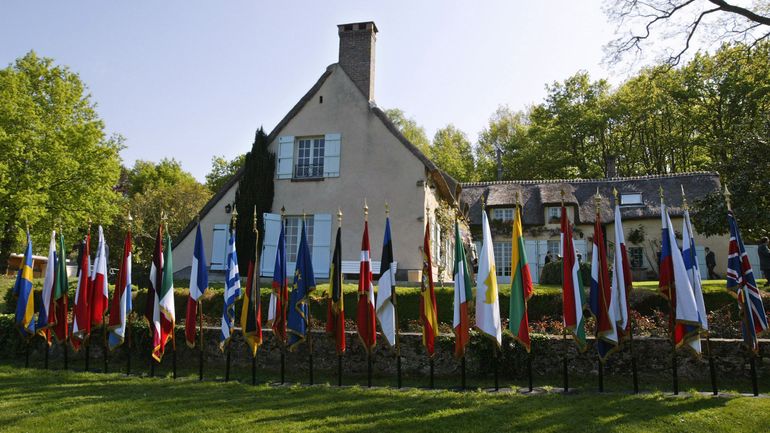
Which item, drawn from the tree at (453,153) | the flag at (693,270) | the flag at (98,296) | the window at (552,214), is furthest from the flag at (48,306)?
the tree at (453,153)

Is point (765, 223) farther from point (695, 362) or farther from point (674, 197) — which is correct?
point (674, 197)

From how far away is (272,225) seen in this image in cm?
1828

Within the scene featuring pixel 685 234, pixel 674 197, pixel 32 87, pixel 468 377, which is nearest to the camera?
pixel 685 234

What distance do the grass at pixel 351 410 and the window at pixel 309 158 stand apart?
35.9 ft

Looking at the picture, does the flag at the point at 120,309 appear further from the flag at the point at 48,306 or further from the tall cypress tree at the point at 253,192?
the tall cypress tree at the point at 253,192

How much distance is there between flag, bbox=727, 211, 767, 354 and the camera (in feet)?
27.2

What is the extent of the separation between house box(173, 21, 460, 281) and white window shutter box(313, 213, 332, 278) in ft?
0.10

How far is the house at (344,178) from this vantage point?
59.0 ft

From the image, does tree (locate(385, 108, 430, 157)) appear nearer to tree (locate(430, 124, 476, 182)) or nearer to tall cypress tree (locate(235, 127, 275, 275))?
tree (locate(430, 124, 476, 182))

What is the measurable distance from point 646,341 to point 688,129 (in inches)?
1194

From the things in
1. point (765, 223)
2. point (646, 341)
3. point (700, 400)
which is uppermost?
point (765, 223)

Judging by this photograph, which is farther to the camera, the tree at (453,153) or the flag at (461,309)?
the tree at (453,153)

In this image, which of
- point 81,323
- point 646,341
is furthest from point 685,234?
point 81,323

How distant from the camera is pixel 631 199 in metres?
28.1
